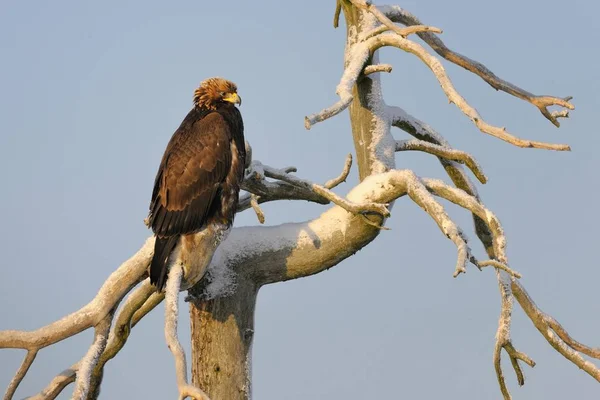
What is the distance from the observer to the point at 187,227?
21.1 feet

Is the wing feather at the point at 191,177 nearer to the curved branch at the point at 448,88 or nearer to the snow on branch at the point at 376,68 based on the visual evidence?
the snow on branch at the point at 376,68

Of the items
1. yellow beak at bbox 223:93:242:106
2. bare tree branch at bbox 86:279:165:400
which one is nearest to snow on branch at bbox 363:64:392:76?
yellow beak at bbox 223:93:242:106

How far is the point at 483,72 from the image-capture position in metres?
7.75

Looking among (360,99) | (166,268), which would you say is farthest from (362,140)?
(166,268)

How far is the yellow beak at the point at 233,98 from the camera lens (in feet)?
23.0

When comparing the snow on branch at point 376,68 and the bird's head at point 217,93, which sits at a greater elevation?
the snow on branch at point 376,68

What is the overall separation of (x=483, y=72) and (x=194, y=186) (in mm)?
2821

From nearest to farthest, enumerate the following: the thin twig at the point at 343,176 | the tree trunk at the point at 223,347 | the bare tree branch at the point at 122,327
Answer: the bare tree branch at the point at 122,327 < the tree trunk at the point at 223,347 < the thin twig at the point at 343,176

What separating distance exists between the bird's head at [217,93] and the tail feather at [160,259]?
3.94ft

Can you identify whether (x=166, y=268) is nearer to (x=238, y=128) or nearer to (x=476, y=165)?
(x=238, y=128)

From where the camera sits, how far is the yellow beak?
7.02 m

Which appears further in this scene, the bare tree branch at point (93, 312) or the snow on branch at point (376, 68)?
the snow on branch at point (376, 68)

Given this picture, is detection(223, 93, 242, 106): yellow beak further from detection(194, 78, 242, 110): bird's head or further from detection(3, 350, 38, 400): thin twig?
detection(3, 350, 38, 400): thin twig

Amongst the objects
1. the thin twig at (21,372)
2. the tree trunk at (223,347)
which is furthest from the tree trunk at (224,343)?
the thin twig at (21,372)
